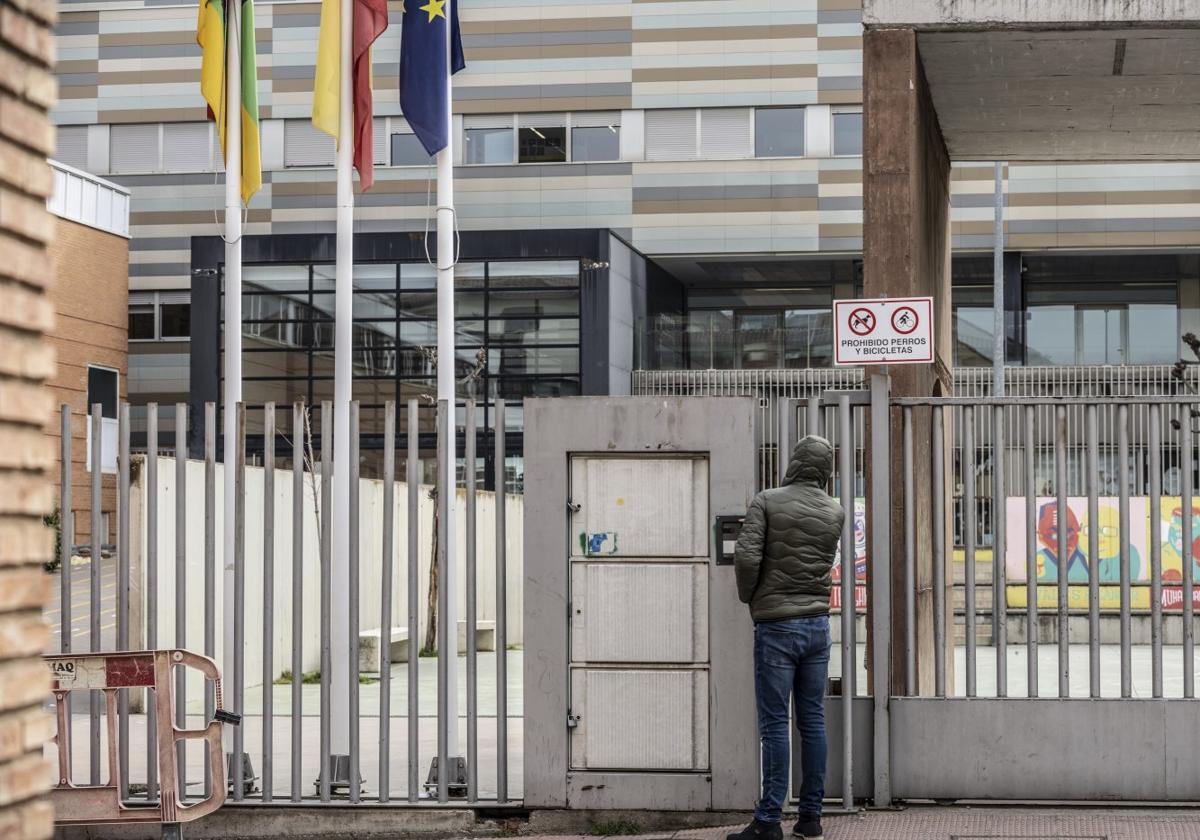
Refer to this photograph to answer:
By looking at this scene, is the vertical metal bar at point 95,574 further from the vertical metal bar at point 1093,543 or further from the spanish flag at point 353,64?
the vertical metal bar at point 1093,543

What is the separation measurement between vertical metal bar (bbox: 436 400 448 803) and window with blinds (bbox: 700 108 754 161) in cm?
3705

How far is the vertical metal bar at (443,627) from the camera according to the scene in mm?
8477

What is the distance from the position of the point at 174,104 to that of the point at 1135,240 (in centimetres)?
2714

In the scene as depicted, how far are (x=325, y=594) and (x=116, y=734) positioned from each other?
1.34 metres

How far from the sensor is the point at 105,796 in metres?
7.90

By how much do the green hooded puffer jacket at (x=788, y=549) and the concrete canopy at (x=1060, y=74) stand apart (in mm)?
3462

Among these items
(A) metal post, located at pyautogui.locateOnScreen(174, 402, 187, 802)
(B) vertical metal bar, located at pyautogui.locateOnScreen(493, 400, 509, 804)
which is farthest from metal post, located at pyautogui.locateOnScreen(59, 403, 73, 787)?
(B) vertical metal bar, located at pyautogui.locateOnScreen(493, 400, 509, 804)

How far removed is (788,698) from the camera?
7.79 metres

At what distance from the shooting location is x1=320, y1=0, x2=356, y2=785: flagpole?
28.6 ft

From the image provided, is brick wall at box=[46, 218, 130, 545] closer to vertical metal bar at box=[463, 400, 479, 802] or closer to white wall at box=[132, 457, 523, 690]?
white wall at box=[132, 457, 523, 690]

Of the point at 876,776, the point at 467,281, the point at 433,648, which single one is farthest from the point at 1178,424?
the point at 467,281

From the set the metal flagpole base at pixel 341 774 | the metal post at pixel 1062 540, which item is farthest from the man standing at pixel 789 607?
the metal flagpole base at pixel 341 774

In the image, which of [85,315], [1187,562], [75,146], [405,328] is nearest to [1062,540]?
[1187,562]

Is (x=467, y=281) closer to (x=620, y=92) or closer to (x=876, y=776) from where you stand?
(x=620, y=92)
